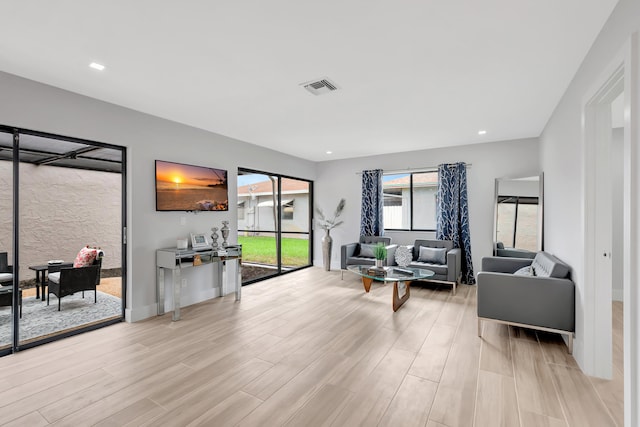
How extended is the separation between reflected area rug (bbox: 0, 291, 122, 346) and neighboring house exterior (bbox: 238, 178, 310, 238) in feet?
7.06

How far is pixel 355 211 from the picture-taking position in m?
6.79

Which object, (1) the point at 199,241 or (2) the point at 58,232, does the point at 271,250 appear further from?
(2) the point at 58,232

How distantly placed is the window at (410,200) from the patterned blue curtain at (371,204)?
0.88ft

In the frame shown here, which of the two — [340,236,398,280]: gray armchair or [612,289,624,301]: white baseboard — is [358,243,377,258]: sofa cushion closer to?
[340,236,398,280]: gray armchair

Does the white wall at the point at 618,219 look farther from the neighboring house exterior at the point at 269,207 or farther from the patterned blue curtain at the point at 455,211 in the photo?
the neighboring house exterior at the point at 269,207

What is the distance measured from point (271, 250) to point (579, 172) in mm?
4941

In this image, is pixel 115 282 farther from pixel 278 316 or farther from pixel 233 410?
pixel 233 410

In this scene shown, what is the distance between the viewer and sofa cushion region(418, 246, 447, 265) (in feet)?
17.2

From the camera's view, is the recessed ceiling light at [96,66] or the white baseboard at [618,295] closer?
the recessed ceiling light at [96,66]

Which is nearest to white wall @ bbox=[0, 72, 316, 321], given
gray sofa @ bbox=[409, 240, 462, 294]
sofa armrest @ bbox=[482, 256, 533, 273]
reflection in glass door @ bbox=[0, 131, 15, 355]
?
reflection in glass door @ bbox=[0, 131, 15, 355]

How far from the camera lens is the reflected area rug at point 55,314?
9.76 feet

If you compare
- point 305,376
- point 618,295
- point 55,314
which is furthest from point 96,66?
point 618,295

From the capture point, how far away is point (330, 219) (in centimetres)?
705

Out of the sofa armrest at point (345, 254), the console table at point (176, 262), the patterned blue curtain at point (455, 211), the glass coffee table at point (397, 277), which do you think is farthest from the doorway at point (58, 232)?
the patterned blue curtain at point (455, 211)
